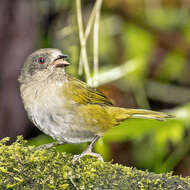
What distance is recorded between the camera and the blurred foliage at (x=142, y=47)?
21.6 feet

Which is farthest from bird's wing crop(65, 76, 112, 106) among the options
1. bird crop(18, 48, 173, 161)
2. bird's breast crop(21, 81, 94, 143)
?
bird's breast crop(21, 81, 94, 143)

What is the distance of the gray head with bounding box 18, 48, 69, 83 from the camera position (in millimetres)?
4227

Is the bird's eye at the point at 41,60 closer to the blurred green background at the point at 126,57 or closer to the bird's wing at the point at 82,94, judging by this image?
the bird's wing at the point at 82,94

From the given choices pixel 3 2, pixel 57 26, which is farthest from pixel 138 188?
pixel 57 26

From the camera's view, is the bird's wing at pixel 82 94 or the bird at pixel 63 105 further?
the bird's wing at pixel 82 94

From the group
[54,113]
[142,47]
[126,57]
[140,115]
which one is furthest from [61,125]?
[126,57]

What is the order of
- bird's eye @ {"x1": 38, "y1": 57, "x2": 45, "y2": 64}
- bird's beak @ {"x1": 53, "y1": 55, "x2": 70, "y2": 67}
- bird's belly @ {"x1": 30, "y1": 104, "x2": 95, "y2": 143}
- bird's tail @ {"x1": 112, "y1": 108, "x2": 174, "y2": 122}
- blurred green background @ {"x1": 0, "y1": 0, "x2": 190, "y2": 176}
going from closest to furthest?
bird's belly @ {"x1": 30, "y1": 104, "x2": 95, "y2": 143}
bird's beak @ {"x1": 53, "y1": 55, "x2": 70, "y2": 67}
bird's eye @ {"x1": 38, "y1": 57, "x2": 45, "y2": 64}
bird's tail @ {"x1": 112, "y1": 108, "x2": 174, "y2": 122}
blurred green background @ {"x1": 0, "y1": 0, "x2": 190, "y2": 176}

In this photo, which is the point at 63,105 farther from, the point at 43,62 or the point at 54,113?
the point at 43,62

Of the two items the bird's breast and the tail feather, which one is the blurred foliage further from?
the bird's breast

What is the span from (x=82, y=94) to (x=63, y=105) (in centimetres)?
38

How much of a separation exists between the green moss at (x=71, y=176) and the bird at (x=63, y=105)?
0.73m

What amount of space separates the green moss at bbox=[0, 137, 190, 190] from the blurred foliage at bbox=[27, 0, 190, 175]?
303 centimetres

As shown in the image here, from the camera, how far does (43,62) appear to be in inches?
170

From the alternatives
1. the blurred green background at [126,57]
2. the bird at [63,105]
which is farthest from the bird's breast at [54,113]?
the blurred green background at [126,57]
